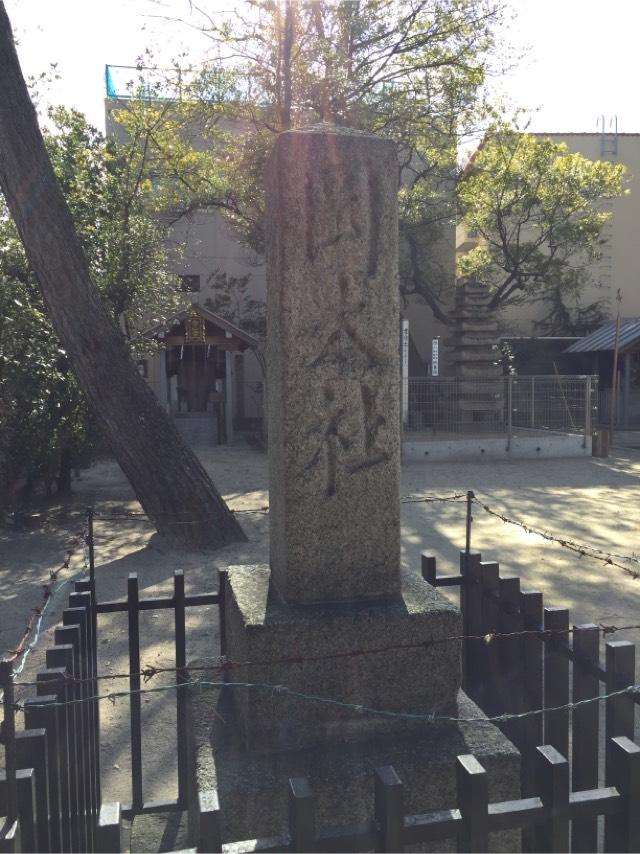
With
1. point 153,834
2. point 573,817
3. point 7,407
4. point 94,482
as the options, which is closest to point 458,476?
point 94,482

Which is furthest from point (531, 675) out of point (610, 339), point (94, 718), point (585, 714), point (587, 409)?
point (610, 339)

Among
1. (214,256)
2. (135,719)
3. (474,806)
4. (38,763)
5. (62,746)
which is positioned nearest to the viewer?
(474,806)

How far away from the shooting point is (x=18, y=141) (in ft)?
24.1

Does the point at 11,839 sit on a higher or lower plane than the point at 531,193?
lower

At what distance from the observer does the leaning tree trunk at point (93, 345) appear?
737 centimetres

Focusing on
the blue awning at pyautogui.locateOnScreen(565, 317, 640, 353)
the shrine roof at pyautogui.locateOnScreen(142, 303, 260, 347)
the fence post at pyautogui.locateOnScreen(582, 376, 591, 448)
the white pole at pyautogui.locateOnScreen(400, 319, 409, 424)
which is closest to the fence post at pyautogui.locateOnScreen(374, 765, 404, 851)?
the white pole at pyautogui.locateOnScreen(400, 319, 409, 424)

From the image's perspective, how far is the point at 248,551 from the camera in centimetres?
821

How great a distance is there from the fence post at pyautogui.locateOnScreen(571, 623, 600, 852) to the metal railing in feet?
48.5

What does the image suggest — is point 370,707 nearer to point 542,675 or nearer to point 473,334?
point 542,675

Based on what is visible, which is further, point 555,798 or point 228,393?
point 228,393

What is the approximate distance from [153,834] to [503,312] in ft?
90.4

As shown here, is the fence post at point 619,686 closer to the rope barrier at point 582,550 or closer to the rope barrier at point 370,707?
the rope barrier at point 370,707

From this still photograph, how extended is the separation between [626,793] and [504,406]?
1627cm

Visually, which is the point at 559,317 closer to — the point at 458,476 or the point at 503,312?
the point at 503,312
